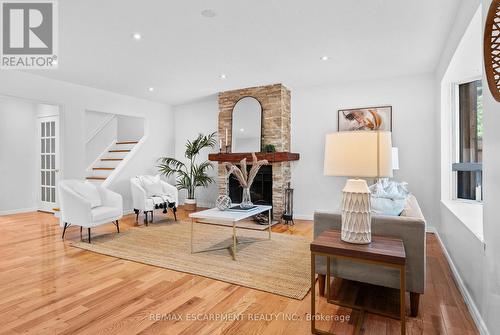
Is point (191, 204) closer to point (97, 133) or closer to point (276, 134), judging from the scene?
point (276, 134)

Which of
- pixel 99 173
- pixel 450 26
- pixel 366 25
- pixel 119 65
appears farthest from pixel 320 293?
pixel 99 173

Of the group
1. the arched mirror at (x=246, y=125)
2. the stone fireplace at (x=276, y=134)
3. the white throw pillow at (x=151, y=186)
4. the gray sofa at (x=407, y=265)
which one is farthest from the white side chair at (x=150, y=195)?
the gray sofa at (x=407, y=265)

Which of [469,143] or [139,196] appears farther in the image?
[139,196]

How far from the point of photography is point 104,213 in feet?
12.6

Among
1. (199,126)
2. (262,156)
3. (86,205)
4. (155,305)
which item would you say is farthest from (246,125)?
(155,305)

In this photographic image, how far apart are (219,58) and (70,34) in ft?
5.50

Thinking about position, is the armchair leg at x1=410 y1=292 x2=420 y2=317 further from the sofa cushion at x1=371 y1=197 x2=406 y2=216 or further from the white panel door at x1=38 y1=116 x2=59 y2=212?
the white panel door at x1=38 y1=116 x2=59 y2=212

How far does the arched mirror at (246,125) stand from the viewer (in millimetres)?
5293

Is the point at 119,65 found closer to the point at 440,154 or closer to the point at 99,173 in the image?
the point at 99,173

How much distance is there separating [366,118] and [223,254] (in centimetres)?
324

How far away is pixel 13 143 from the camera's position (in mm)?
5840

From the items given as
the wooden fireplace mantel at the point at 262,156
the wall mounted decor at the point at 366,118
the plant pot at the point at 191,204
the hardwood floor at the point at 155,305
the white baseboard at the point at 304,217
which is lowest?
the hardwood floor at the point at 155,305

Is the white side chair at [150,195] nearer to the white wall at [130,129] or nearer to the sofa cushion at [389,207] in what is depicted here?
the white wall at [130,129]

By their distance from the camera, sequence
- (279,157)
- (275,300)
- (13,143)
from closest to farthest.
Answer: (275,300) → (279,157) → (13,143)
